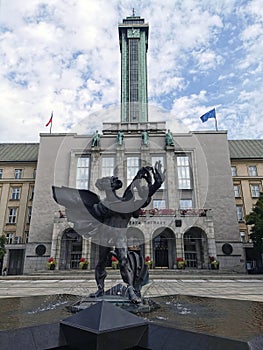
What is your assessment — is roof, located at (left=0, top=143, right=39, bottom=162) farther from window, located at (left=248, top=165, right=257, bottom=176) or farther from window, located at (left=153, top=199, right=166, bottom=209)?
window, located at (left=248, top=165, right=257, bottom=176)

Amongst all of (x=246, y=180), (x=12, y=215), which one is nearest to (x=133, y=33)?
(x=246, y=180)

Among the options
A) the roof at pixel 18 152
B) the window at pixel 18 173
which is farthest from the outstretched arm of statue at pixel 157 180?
the window at pixel 18 173

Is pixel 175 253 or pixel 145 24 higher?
pixel 145 24

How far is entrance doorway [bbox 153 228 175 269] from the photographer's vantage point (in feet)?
112

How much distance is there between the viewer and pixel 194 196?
1463 inches

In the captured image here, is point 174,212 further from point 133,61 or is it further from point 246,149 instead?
point 133,61

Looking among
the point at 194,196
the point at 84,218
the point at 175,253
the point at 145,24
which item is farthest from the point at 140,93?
the point at 84,218

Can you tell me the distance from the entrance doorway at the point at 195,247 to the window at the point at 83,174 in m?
15.6

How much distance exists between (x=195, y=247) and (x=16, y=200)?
28.2 metres

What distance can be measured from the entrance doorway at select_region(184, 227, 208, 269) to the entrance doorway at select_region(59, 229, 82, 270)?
14.1m

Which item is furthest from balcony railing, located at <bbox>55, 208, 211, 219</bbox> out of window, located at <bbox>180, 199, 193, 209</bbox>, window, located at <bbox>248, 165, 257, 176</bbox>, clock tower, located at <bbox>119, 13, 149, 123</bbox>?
clock tower, located at <bbox>119, 13, 149, 123</bbox>

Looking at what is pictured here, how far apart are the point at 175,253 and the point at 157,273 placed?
6501mm

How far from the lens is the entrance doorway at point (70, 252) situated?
114 ft

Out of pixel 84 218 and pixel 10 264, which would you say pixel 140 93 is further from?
pixel 84 218
